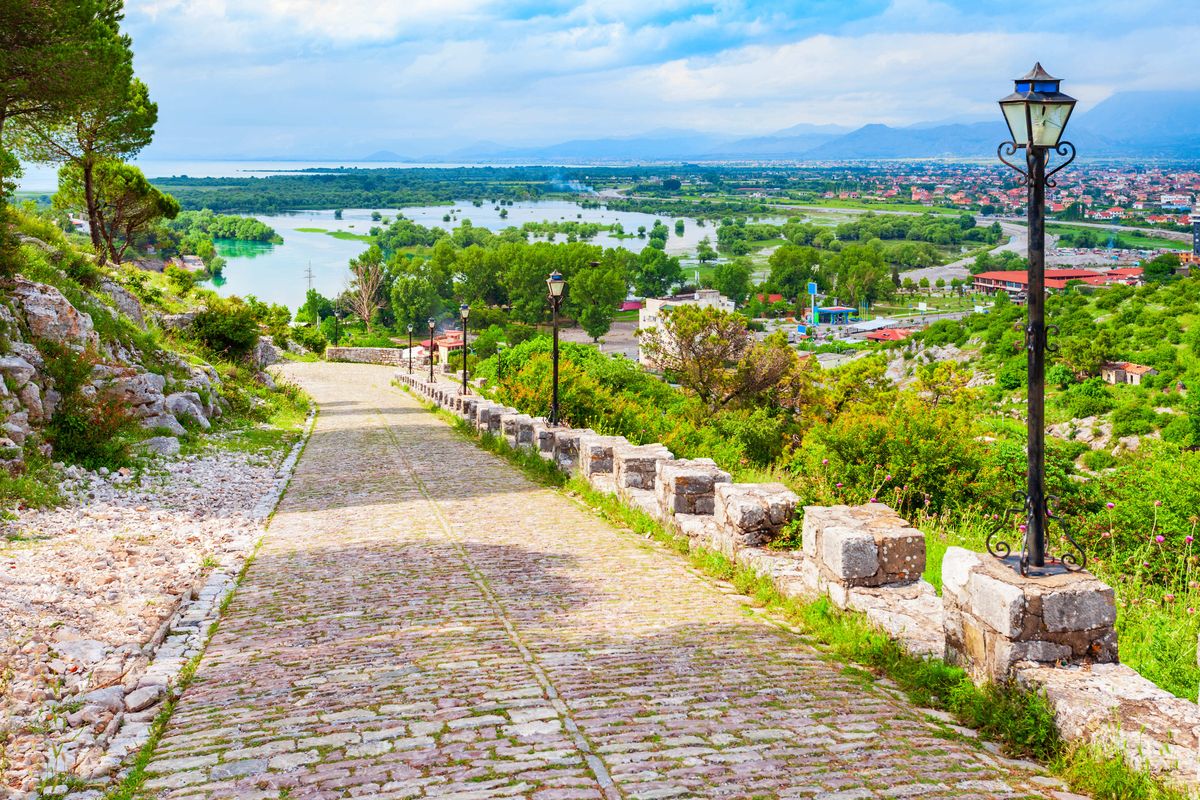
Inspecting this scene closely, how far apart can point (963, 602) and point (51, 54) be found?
18795 millimetres

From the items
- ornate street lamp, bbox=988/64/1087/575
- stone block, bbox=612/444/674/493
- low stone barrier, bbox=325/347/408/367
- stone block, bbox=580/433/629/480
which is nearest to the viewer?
ornate street lamp, bbox=988/64/1087/575

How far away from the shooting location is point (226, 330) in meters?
25.9

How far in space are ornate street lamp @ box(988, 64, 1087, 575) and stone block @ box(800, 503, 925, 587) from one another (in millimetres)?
1173

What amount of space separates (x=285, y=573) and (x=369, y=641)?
8.40 feet

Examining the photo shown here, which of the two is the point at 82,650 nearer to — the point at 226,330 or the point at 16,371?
the point at 16,371

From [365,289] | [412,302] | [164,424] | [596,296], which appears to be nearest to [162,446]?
[164,424]

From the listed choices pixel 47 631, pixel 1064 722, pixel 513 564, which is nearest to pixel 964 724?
pixel 1064 722

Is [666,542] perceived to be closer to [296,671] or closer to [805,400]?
[296,671]

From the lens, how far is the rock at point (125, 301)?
20.5 metres

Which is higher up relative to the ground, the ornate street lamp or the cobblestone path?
the ornate street lamp

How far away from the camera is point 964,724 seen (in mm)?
4906

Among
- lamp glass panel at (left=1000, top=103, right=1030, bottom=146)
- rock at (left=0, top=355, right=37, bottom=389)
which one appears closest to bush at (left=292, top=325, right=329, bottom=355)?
rock at (left=0, top=355, right=37, bottom=389)

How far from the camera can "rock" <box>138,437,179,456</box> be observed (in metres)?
14.5

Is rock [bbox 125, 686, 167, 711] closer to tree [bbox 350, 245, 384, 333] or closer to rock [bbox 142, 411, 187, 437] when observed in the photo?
rock [bbox 142, 411, 187, 437]
